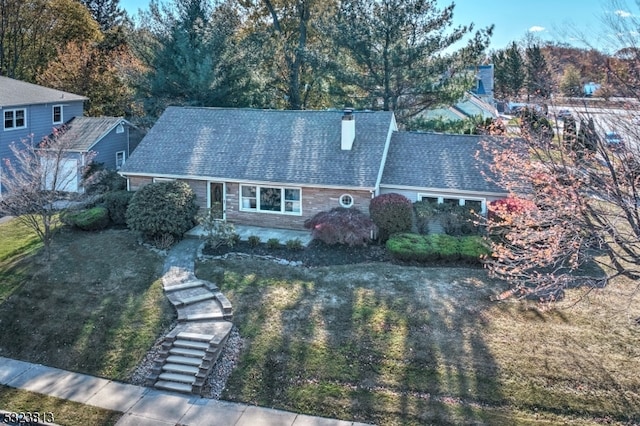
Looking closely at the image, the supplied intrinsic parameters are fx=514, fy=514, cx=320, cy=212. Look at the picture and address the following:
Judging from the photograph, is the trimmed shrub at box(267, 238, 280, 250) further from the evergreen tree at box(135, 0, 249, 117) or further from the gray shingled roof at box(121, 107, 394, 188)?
the evergreen tree at box(135, 0, 249, 117)

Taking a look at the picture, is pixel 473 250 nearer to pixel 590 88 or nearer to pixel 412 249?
pixel 412 249

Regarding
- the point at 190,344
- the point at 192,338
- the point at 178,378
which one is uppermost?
the point at 192,338

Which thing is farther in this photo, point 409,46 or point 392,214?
point 409,46

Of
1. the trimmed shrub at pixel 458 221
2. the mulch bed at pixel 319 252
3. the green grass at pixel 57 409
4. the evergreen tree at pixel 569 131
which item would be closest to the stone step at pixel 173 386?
the green grass at pixel 57 409

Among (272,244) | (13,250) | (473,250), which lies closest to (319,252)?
(272,244)

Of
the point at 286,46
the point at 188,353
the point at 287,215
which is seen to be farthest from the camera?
the point at 286,46

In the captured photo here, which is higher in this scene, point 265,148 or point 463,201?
point 265,148

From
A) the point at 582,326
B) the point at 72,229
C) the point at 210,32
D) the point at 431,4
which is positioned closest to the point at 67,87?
the point at 210,32

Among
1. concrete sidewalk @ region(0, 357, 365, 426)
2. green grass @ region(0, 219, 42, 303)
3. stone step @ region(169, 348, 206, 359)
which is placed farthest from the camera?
green grass @ region(0, 219, 42, 303)

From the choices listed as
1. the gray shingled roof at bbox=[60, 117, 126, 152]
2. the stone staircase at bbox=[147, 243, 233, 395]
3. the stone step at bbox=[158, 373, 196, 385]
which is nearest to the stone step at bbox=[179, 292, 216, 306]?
the stone staircase at bbox=[147, 243, 233, 395]
